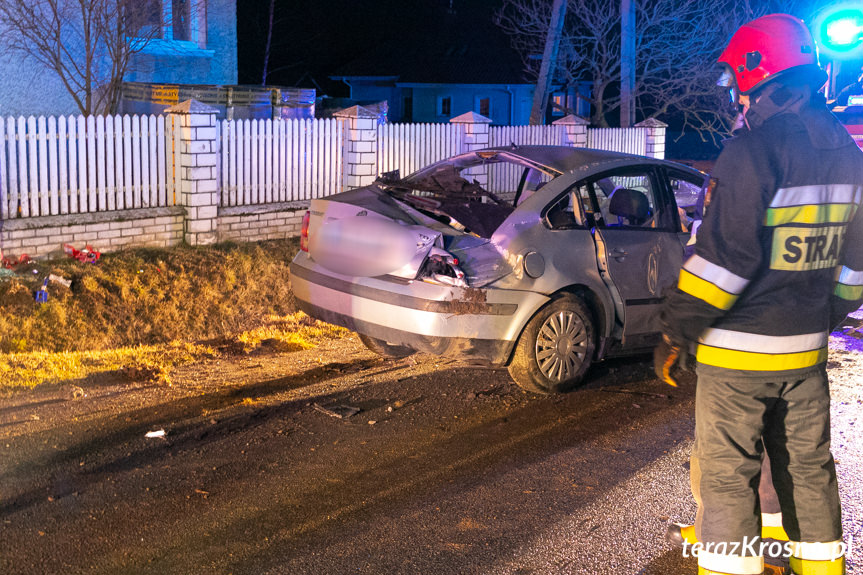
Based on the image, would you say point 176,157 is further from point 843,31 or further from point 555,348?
point 843,31

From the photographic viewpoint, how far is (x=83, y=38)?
14.1 meters

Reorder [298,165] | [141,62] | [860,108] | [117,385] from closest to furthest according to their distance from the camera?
[117,385] → [860,108] → [298,165] → [141,62]

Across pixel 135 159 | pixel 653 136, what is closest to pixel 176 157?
pixel 135 159

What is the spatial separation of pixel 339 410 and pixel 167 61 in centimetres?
1226

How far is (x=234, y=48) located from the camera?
691 inches

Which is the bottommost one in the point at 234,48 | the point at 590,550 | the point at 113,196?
the point at 590,550

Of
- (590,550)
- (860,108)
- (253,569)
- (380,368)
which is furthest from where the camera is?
(860,108)

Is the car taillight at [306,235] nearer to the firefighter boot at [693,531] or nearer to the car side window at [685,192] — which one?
the car side window at [685,192]

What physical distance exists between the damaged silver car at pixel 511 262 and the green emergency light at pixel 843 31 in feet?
14.5

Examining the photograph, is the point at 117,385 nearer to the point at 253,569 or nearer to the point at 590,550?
the point at 253,569

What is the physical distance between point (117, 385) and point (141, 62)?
10879mm

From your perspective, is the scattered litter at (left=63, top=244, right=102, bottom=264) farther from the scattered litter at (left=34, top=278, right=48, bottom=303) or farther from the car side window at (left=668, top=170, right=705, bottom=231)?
the car side window at (left=668, top=170, right=705, bottom=231)

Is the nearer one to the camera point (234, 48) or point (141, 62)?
point (141, 62)

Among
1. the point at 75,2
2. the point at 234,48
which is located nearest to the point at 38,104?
the point at 75,2
